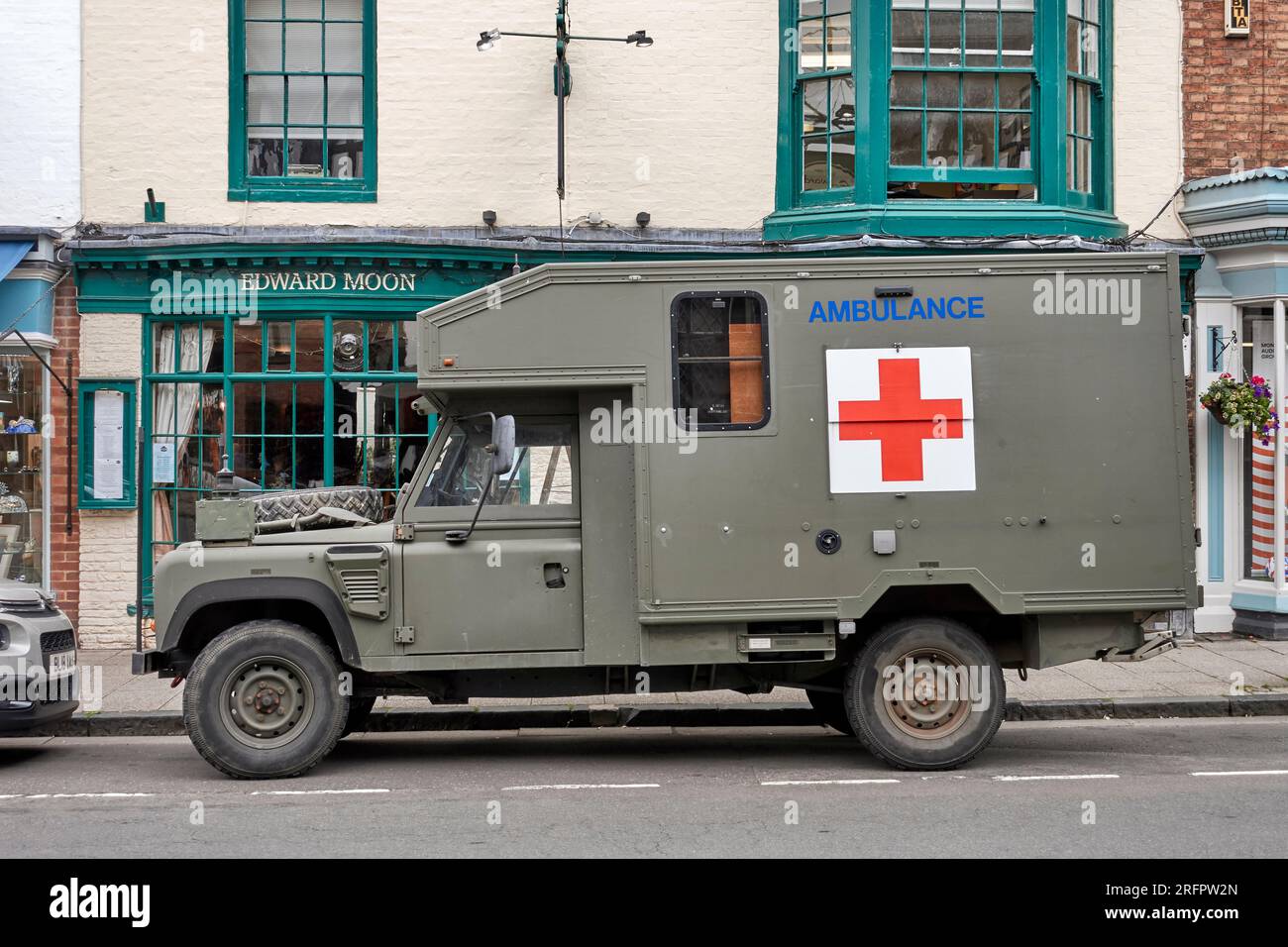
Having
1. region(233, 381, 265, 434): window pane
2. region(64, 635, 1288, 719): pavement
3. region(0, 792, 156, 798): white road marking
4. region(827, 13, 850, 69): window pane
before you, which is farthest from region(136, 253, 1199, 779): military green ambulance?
region(827, 13, 850, 69): window pane

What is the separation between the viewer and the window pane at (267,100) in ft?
45.8

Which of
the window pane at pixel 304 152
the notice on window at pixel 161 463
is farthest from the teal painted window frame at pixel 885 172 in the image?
the notice on window at pixel 161 463

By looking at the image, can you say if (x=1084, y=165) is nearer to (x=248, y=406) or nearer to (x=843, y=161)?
(x=843, y=161)

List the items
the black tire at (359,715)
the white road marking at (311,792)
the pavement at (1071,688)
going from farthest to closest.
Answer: the pavement at (1071,688) < the black tire at (359,715) < the white road marking at (311,792)

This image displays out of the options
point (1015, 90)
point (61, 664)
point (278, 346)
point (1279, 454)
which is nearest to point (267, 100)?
point (278, 346)

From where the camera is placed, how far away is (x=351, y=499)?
29.7 ft

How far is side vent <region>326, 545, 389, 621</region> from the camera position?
26.8ft

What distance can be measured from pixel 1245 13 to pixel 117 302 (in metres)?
12.0

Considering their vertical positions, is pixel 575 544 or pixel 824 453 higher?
pixel 824 453

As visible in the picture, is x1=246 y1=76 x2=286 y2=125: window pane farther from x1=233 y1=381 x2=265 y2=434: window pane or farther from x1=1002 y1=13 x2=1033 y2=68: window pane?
x1=1002 y1=13 x2=1033 y2=68: window pane

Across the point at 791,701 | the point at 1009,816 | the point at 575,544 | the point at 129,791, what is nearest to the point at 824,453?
the point at 575,544

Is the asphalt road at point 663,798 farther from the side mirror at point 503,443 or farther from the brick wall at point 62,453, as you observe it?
the brick wall at point 62,453

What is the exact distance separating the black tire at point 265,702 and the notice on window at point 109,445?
592 cm

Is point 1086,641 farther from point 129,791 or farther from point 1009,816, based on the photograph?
point 129,791
